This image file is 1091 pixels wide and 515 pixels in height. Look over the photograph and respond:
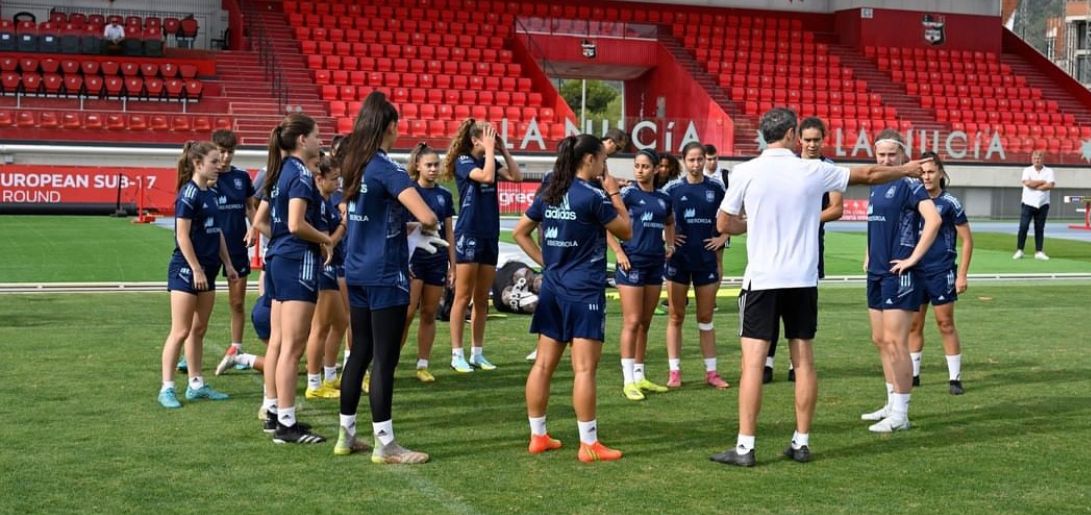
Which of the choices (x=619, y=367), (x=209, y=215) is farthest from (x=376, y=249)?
(x=619, y=367)

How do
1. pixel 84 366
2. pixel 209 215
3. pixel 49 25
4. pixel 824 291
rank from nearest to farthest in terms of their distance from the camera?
pixel 209 215 → pixel 84 366 → pixel 824 291 → pixel 49 25

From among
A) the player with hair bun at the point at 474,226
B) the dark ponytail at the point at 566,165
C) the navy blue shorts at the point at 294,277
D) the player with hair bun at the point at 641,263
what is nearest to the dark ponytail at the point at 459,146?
the player with hair bun at the point at 474,226

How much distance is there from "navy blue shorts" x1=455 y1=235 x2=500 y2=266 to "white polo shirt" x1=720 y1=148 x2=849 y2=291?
11.6ft

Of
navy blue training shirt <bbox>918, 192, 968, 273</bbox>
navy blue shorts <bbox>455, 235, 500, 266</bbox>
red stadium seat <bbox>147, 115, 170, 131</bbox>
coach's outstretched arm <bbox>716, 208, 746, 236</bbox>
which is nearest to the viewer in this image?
coach's outstretched arm <bbox>716, 208, 746, 236</bbox>

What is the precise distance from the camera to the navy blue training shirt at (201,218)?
28.6 feet

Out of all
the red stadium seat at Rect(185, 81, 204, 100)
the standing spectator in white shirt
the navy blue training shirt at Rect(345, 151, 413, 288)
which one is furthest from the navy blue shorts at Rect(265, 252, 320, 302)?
the standing spectator in white shirt

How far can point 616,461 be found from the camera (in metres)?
7.14

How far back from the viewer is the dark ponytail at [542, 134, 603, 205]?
721 centimetres

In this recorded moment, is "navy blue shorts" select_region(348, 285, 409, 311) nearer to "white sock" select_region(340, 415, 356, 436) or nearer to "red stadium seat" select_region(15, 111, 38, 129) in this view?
"white sock" select_region(340, 415, 356, 436)

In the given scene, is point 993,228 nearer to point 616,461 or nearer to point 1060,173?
point 1060,173

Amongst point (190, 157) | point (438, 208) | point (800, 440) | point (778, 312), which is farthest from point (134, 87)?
point (800, 440)

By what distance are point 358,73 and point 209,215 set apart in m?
28.2

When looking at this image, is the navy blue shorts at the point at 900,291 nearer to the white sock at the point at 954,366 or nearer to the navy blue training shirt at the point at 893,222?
the navy blue training shirt at the point at 893,222

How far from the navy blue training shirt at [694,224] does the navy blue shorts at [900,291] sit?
5.25 ft
